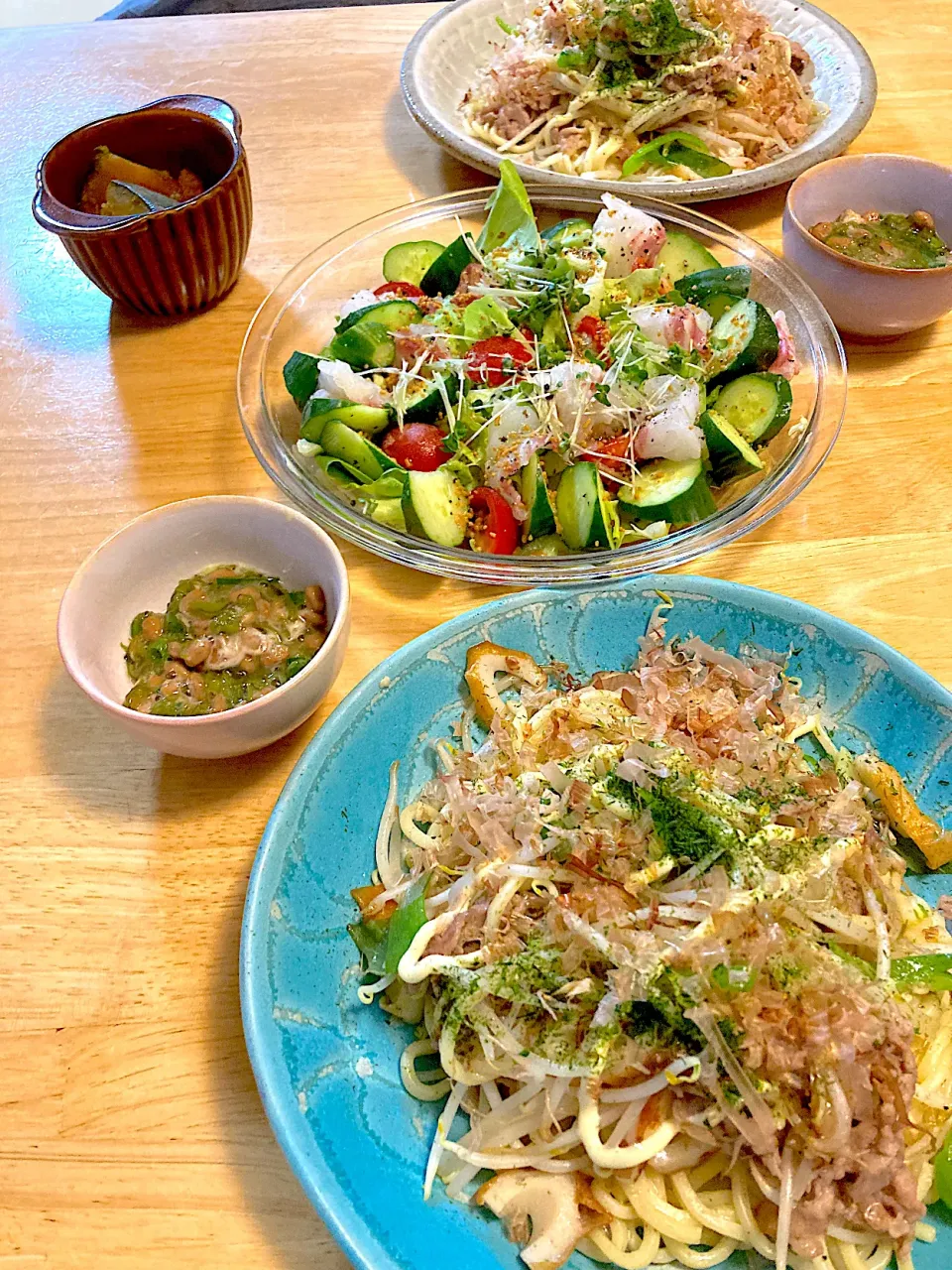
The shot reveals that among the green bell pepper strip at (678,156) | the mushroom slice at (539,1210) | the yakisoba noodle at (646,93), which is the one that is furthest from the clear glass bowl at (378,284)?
the mushroom slice at (539,1210)

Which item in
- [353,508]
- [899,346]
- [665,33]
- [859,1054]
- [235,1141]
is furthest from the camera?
[665,33]

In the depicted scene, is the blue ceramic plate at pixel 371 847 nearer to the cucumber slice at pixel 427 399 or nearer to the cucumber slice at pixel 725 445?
the cucumber slice at pixel 725 445

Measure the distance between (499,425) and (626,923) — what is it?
116cm

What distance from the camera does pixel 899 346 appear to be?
2.34 metres

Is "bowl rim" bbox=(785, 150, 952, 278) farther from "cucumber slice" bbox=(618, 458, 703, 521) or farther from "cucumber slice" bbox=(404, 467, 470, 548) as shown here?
"cucumber slice" bbox=(404, 467, 470, 548)

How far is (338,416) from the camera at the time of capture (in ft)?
6.53

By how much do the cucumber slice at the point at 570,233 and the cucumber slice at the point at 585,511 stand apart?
75cm

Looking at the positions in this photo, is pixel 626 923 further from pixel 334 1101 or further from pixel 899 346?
pixel 899 346

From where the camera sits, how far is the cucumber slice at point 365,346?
6.98 feet

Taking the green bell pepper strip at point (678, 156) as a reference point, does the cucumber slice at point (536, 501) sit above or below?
below

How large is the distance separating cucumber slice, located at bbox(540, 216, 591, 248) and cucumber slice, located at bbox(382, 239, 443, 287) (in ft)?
0.98

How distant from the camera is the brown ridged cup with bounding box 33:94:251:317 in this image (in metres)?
2.19

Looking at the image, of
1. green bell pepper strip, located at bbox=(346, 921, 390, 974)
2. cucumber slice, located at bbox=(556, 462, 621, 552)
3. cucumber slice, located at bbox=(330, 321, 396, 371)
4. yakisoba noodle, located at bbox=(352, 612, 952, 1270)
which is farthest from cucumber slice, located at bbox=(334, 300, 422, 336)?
green bell pepper strip, located at bbox=(346, 921, 390, 974)

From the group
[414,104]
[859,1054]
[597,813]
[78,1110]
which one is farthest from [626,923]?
[414,104]
